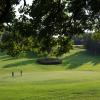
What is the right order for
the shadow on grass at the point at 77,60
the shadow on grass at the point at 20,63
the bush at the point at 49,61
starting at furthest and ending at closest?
1. the bush at the point at 49,61
2. the shadow on grass at the point at 77,60
3. the shadow on grass at the point at 20,63

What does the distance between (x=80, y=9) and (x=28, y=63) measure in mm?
75090

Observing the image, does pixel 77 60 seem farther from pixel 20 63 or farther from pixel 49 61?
pixel 20 63


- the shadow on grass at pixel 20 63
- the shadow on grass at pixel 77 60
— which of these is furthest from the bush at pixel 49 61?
the shadow on grass at pixel 20 63

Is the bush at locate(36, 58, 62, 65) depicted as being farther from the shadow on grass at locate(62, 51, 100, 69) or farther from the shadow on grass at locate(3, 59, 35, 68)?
the shadow on grass at locate(3, 59, 35, 68)

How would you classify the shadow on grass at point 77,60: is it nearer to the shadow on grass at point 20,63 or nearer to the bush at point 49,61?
the bush at point 49,61

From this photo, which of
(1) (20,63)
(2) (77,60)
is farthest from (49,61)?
(2) (77,60)

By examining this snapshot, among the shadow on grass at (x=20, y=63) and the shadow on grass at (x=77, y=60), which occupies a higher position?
the shadow on grass at (x=20, y=63)

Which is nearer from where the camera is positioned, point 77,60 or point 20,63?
point 20,63

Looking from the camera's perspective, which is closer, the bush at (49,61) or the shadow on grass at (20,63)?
the shadow on grass at (20,63)

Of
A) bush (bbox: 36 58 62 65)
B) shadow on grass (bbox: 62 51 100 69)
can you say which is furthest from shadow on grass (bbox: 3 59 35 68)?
shadow on grass (bbox: 62 51 100 69)

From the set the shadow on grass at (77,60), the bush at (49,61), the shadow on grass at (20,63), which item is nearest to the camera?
the shadow on grass at (20,63)

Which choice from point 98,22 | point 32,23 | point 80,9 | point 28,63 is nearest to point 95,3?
point 80,9

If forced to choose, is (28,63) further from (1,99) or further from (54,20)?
(54,20)

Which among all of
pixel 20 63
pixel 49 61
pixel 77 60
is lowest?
pixel 77 60
